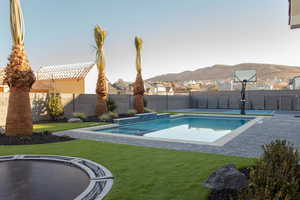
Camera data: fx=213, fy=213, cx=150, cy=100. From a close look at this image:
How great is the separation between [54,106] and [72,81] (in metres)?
14.6

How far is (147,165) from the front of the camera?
4574mm

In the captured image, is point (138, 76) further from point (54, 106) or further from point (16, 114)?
point (16, 114)

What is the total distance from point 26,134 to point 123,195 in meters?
6.24

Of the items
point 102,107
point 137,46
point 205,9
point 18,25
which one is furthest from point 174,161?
point 205,9

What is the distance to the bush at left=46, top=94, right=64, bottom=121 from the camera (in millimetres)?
12773

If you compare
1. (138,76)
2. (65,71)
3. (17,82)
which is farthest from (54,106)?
Result: (65,71)

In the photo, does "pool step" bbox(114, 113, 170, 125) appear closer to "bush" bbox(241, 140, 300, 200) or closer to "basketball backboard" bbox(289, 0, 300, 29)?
"bush" bbox(241, 140, 300, 200)

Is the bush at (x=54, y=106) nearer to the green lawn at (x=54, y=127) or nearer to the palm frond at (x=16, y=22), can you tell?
the green lawn at (x=54, y=127)

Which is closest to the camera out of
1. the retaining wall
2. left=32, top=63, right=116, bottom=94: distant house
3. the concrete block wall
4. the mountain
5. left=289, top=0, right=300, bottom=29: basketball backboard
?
left=289, top=0, right=300, bottom=29: basketball backboard

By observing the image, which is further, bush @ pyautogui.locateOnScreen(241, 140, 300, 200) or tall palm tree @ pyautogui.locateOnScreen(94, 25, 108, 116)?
tall palm tree @ pyautogui.locateOnScreen(94, 25, 108, 116)

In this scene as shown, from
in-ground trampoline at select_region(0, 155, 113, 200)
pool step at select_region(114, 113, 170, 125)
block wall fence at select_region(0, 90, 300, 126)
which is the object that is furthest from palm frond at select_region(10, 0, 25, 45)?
pool step at select_region(114, 113, 170, 125)

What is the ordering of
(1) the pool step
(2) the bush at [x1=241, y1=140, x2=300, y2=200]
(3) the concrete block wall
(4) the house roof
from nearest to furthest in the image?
(2) the bush at [x1=241, y1=140, x2=300, y2=200], (1) the pool step, (3) the concrete block wall, (4) the house roof

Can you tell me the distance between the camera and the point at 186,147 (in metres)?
6.46

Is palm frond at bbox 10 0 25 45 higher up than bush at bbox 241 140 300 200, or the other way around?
palm frond at bbox 10 0 25 45
